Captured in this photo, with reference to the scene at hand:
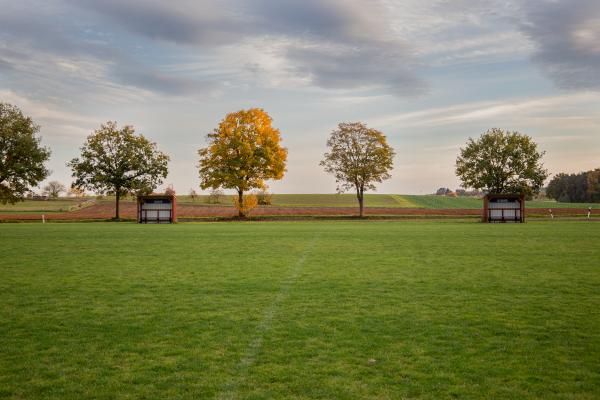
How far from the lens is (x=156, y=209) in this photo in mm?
48969

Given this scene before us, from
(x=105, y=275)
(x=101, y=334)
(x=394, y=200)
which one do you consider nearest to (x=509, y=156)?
(x=394, y=200)

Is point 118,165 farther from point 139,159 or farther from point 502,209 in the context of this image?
point 502,209

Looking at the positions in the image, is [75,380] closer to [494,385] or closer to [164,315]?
[164,315]

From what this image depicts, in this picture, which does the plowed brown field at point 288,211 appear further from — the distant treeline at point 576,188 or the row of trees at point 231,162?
the distant treeline at point 576,188

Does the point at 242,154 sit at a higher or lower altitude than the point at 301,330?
higher

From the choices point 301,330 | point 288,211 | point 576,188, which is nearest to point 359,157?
point 288,211

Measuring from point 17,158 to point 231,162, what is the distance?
24.9 metres

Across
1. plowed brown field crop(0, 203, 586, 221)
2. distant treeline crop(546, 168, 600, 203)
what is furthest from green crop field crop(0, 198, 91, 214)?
distant treeline crop(546, 168, 600, 203)

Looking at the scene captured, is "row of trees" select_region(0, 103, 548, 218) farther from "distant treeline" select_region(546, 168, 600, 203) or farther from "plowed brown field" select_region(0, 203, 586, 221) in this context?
"distant treeline" select_region(546, 168, 600, 203)

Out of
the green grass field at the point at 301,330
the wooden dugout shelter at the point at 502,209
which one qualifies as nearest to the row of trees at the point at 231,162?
the wooden dugout shelter at the point at 502,209

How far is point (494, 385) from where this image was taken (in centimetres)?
541

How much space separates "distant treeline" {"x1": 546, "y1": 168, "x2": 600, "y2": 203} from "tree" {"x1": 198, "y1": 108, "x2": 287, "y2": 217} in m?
99.9

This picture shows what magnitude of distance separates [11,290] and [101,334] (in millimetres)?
5338

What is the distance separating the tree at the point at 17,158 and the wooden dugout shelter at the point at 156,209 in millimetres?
16221
